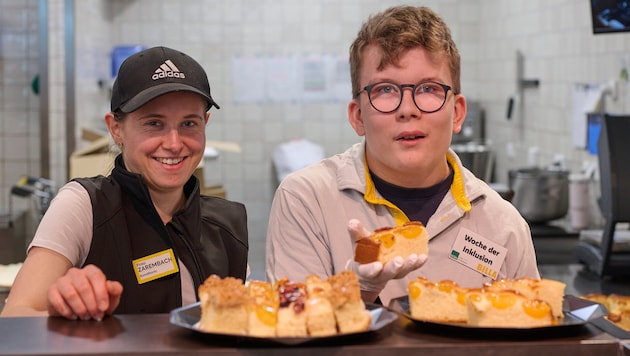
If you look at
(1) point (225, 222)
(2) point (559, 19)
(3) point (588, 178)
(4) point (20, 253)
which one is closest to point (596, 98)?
(3) point (588, 178)

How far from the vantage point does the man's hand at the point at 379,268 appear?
4.65 feet

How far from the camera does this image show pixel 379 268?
4.70 feet

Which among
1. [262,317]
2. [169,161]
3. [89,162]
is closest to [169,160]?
[169,161]

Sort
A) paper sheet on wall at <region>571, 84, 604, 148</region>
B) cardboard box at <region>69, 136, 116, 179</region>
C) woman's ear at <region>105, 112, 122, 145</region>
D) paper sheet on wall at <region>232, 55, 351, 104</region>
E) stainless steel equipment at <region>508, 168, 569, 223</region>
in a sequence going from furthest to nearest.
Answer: paper sheet on wall at <region>232, 55, 351, 104</region> → paper sheet on wall at <region>571, 84, 604, 148</region> → stainless steel equipment at <region>508, 168, 569, 223</region> → cardboard box at <region>69, 136, 116, 179</region> → woman's ear at <region>105, 112, 122, 145</region>

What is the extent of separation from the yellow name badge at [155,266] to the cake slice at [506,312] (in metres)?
0.90

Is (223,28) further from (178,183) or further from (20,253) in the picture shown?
(178,183)

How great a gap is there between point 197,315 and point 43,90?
178 inches

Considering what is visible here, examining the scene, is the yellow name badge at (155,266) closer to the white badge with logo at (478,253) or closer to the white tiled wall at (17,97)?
the white badge with logo at (478,253)

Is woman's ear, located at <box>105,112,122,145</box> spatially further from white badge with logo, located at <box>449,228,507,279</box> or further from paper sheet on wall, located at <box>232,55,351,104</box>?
paper sheet on wall, located at <box>232,55,351,104</box>

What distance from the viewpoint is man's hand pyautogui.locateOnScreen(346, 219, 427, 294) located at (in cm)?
142

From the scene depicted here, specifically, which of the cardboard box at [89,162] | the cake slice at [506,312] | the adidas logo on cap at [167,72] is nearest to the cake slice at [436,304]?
the cake slice at [506,312]

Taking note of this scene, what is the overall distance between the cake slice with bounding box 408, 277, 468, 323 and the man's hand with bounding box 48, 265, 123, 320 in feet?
1.63

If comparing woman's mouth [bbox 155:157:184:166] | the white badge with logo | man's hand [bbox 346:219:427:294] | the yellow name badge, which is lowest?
the yellow name badge

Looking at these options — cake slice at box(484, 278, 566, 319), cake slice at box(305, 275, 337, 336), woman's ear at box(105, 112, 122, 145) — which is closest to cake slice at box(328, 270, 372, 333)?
cake slice at box(305, 275, 337, 336)
